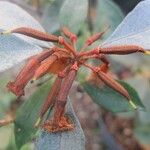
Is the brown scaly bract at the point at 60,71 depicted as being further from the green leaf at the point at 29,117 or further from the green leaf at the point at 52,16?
the green leaf at the point at 52,16

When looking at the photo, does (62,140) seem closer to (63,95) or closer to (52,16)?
(63,95)

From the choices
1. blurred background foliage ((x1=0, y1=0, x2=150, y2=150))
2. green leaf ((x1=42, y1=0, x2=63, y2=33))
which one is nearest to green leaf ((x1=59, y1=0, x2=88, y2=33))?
blurred background foliage ((x1=0, y1=0, x2=150, y2=150))

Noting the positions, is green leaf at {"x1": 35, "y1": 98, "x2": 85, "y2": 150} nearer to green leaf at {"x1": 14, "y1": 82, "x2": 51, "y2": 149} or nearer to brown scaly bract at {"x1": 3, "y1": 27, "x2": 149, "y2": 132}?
brown scaly bract at {"x1": 3, "y1": 27, "x2": 149, "y2": 132}

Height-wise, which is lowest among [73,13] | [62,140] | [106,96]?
[62,140]

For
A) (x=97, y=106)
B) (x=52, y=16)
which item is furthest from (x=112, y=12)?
(x=97, y=106)

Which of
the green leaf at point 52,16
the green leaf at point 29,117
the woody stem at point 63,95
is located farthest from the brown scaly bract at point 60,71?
the green leaf at point 52,16

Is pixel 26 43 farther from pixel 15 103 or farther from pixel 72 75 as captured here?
pixel 15 103

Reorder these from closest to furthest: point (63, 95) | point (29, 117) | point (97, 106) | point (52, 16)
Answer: point (63, 95)
point (29, 117)
point (52, 16)
point (97, 106)
